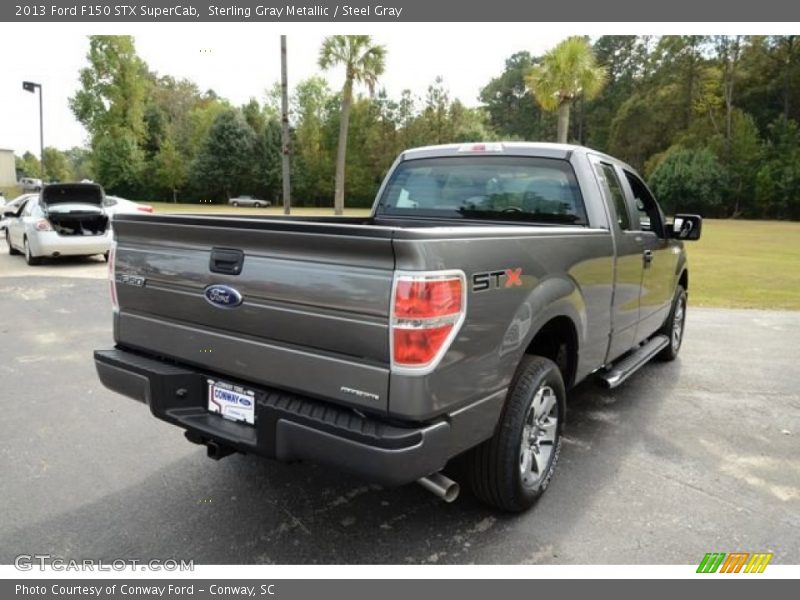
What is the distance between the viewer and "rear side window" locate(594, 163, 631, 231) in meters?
4.09

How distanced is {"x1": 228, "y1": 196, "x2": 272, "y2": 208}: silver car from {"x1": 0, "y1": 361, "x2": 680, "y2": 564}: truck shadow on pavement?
5724 centimetres

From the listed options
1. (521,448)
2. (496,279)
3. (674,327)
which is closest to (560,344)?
(521,448)

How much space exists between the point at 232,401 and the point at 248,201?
58.2 meters

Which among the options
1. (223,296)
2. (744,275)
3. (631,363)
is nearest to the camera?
(223,296)

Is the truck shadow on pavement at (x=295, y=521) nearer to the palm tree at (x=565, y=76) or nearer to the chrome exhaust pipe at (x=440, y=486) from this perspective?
the chrome exhaust pipe at (x=440, y=486)

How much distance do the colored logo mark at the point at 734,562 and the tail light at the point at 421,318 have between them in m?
1.61

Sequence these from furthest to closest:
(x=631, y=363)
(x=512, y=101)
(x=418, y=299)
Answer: (x=512, y=101) < (x=631, y=363) < (x=418, y=299)

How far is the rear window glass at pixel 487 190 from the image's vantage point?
13.0 feet

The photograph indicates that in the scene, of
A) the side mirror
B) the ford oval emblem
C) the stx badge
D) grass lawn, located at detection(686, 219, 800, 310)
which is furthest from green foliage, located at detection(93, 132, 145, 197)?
the stx badge

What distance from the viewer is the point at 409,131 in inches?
2270

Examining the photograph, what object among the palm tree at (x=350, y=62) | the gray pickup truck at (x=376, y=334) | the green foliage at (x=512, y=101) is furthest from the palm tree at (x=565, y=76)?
the green foliage at (x=512, y=101)

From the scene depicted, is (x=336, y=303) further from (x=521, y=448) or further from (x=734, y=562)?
(x=734, y=562)

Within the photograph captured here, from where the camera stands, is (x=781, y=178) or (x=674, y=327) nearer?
(x=674, y=327)

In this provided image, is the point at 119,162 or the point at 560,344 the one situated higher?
the point at 119,162
